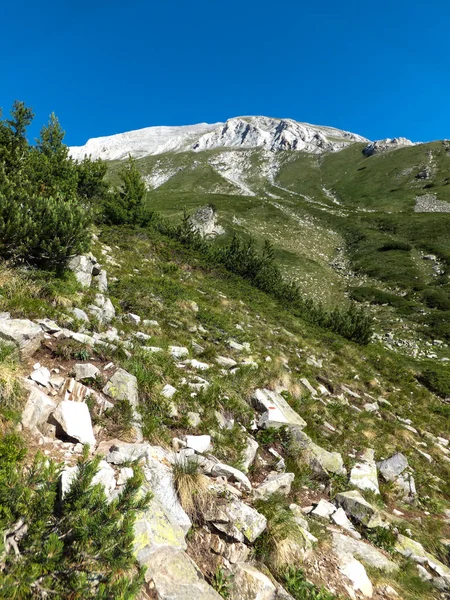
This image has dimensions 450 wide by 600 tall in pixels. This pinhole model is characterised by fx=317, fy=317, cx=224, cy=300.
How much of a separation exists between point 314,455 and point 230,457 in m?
2.44

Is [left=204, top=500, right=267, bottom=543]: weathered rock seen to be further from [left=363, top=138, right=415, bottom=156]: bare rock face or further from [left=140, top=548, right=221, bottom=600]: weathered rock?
[left=363, top=138, right=415, bottom=156]: bare rock face

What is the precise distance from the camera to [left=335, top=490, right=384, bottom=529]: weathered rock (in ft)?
21.0

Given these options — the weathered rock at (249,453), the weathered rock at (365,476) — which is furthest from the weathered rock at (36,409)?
the weathered rock at (365,476)

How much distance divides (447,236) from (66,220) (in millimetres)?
70626

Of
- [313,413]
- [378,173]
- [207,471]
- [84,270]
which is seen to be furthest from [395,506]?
[378,173]

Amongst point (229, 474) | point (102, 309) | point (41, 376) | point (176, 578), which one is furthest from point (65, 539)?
point (102, 309)

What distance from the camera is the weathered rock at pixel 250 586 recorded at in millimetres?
4090

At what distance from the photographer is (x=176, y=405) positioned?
24.0 ft

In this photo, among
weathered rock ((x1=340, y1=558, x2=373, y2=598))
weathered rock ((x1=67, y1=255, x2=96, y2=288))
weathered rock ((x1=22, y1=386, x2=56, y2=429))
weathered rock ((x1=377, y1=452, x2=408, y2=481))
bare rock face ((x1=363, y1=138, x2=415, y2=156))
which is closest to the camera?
weathered rock ((x1=340, y1=558, x2=373, y2=598))

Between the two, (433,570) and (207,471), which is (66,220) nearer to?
(207,471)

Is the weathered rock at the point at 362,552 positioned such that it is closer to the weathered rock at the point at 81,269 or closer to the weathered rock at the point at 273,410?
the weathered rock at the point at 273,410

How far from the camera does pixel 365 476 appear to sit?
8031mm

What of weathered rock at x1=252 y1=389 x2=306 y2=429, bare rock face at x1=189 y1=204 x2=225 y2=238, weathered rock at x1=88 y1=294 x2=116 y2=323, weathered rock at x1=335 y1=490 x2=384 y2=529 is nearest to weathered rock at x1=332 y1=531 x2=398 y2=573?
weathered rock at x1=335 y1=490 x2=384 y2=529

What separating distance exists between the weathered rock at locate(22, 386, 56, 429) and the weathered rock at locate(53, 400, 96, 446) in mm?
147
